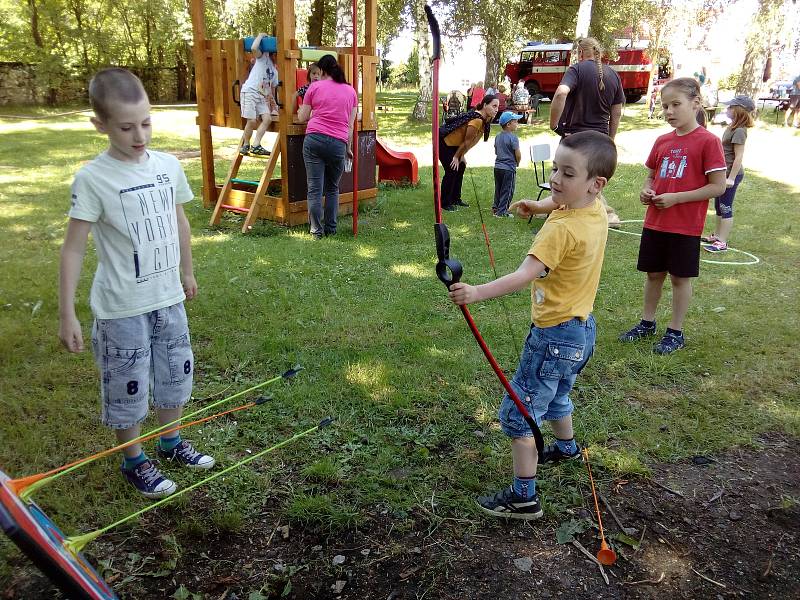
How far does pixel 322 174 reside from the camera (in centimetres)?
686

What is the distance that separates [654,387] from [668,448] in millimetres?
682

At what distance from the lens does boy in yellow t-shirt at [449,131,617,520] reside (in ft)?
7.48

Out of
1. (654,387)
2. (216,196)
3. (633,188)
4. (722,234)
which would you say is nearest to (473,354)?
(654,387)

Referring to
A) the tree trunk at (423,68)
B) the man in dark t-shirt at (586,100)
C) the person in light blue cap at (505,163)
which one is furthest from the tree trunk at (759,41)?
the man in dark t-shirt at (586,100)

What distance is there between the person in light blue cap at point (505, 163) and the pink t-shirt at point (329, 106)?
238 centimetres

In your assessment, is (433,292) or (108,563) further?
(433,292)

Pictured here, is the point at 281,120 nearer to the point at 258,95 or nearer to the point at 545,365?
the point at 258,95

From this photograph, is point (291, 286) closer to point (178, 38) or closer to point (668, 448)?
point (668, 448)

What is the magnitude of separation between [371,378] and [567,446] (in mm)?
1290

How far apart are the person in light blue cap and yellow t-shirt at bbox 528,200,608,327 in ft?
19.1

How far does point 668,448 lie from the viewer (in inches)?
124

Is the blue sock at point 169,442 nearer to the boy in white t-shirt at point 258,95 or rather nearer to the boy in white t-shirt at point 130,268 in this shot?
the boy in white t-shirt at point 130,268

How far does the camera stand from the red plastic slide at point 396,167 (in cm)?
987

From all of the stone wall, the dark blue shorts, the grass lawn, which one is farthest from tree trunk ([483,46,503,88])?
the grass lawn
